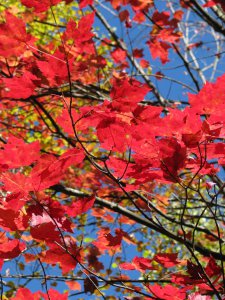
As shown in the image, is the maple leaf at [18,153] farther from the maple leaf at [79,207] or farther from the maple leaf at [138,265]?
the maple leaf at [138,265]

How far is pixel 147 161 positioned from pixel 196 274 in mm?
506

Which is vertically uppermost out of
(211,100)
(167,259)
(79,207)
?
(211,100)

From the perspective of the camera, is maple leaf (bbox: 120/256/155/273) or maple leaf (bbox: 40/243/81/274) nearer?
maple leaf (bbox: 40/243/81/274)

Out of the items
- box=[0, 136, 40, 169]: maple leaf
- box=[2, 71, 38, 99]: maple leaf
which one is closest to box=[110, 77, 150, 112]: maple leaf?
box=[0, 136, 40, 169]: maple leaf

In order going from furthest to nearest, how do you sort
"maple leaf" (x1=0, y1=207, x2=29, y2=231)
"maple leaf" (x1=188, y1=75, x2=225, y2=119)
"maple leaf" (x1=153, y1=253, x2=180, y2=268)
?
1. "maple leaf" (x1=153, y1=253, x2=180, y2=268)
2. "maple leaf" (x1=0, y1=207, x2=29, y2=231)
3. "maple leaf" (x1=188, y1=75, x2=225, y2=119)

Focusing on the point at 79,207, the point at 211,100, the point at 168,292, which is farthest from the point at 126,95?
the point at 168,292

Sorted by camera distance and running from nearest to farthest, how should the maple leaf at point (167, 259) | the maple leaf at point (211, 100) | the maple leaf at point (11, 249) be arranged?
1. the maple leaf at point (211, 100)
2. the maple leaf at point (11, 249)
3. the maple leaf at point (167, 259)

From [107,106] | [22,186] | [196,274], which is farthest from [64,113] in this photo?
[196,274]

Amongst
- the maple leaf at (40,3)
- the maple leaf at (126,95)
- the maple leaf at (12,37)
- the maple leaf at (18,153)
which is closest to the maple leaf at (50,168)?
the maple leaf at (18,153)

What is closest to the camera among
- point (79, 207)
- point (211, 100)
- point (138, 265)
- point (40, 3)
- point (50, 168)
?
point (211, 100)

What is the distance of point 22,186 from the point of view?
123 cm

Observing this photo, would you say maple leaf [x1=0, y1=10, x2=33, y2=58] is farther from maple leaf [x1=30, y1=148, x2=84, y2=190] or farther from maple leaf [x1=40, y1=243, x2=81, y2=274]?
maple leaf [x1=40, y1=243, x2=81, y2=274]

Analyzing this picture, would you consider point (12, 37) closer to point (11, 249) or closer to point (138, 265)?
point (11, 249)

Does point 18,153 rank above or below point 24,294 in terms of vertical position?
above
